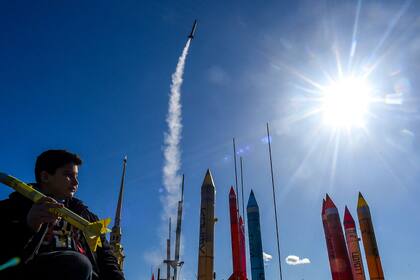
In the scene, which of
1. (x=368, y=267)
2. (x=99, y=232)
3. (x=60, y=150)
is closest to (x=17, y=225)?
(x=99, y=232)

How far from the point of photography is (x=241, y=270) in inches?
998

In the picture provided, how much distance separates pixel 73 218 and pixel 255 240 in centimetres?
2574

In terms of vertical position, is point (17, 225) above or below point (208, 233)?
below

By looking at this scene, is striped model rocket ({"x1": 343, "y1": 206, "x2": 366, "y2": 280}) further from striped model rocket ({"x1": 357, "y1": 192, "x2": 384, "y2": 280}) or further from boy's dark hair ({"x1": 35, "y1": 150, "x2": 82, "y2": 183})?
boy's dark hair ({"x1": 35, "y1": 150, "x2": 82, "y2": 183})

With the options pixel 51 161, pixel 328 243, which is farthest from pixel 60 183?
pixel 328 243

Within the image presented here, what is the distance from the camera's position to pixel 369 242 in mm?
27938

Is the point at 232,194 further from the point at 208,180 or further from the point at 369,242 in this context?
the point at 369,242

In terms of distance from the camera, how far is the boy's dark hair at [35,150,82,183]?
3402mm

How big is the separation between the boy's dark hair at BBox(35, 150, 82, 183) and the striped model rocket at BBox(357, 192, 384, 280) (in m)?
28.9

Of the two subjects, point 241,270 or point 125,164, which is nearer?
point 241,270

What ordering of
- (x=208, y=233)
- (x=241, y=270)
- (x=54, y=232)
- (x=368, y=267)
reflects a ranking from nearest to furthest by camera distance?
(x=54, y=232) < (x=208, y=233) < (x=241, y=270) < (x=368, y=267)

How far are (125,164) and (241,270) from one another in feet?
46.4

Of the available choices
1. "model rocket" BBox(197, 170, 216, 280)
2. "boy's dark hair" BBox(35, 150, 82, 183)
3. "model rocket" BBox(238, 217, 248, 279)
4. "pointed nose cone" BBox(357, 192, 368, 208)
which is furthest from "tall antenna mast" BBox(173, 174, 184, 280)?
"boy's dark hair" BBox(35, 150, 82, 183)

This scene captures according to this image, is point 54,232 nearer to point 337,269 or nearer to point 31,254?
point 31,254
